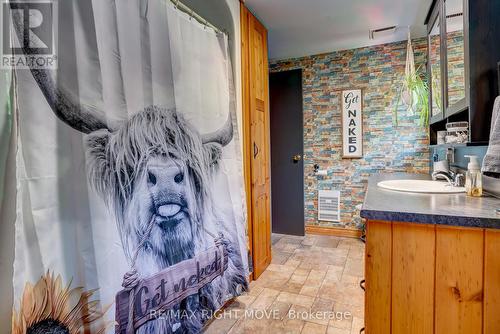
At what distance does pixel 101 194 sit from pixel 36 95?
15.1 inches

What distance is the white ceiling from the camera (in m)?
2.25

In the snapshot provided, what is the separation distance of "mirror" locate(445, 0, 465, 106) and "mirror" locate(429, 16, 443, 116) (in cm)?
27

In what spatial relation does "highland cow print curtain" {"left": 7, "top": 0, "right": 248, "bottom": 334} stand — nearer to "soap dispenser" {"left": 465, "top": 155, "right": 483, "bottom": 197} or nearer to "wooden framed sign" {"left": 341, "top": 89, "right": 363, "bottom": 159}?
"soap dispenser" {"left": 465, "top": 155, "right": 483, "bottom": 197}

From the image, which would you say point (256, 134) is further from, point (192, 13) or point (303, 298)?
point (303, 298)

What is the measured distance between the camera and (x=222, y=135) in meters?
1.79

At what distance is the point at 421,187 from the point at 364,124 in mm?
1696

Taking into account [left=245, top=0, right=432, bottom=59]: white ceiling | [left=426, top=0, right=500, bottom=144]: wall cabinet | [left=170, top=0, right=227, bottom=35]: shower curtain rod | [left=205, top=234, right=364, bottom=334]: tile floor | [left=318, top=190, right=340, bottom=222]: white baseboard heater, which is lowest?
[left=205, top=234, right=364, bottom=334]: tile floor

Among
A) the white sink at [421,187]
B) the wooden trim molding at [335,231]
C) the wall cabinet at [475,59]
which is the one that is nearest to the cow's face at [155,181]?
the white sink at [421,187]

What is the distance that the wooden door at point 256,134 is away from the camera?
222 cm

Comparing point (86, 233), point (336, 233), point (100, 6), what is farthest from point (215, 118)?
point (336, 233)

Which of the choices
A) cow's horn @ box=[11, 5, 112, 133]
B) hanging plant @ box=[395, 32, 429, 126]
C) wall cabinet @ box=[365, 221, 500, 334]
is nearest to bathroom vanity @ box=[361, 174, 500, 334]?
wall cabinet @ box=[365, 221, 500, 334]

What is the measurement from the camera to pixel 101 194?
1018 millimetres

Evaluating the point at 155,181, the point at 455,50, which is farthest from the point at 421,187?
the point at 155,181

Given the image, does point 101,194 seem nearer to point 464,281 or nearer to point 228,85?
point 228,85
